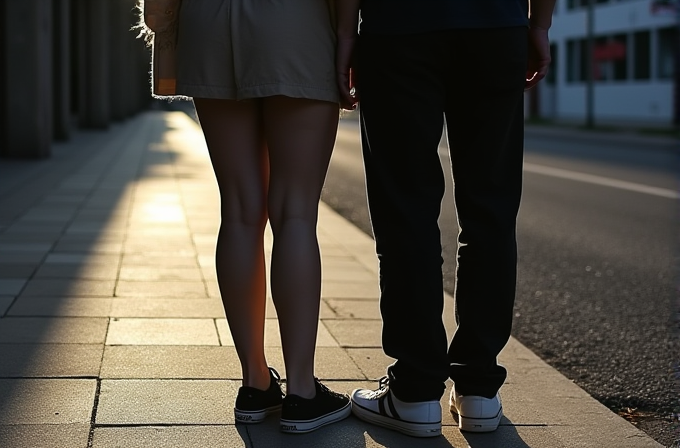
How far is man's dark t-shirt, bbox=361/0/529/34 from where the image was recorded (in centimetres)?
299

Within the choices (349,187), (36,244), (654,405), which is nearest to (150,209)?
(36,244)

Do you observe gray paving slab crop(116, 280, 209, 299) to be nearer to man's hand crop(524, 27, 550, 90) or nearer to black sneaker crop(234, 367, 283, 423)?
black sneaker crop(234, 367, 283, 423)

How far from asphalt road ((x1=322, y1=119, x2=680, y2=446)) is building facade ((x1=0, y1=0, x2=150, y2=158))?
4.44 m

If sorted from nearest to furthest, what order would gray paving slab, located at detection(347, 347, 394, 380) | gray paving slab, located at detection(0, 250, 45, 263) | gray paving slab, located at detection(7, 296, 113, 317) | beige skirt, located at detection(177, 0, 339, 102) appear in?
1. beige skirt, located at detection(177, 0, 339, 102)
2. gray paving slab, located at detection(347, 347, 394, 380)
3. gray paving slab, located at detection(7, 296, 113, 317)
4. gray paving slab, located at detection(0, 250, 45, 263)

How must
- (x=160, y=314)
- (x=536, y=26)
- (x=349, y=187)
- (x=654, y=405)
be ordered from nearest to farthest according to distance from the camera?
(x=536, y=26) < (x=654, y=405) < (x=160, y=314) < (x=349, y=187)

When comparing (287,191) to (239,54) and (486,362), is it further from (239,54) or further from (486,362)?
(486,362)

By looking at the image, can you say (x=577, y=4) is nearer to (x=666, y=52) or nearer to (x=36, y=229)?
(x=666, y=52)

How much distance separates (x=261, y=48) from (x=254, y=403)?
1.03 metres

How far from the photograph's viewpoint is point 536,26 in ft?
10.5

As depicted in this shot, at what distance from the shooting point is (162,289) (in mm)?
5492

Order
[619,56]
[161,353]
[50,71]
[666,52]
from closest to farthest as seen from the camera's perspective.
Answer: [161,353]
[50,71]
[666,52]
[619,56]

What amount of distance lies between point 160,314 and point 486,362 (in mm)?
2007

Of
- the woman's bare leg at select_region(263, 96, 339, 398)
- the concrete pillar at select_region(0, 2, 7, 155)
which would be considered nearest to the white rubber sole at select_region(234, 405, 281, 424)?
Result: the woman's bare leg at select_region(263, 96, 339, 398)

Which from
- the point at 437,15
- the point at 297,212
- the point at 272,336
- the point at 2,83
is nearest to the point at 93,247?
the point at 272,336
